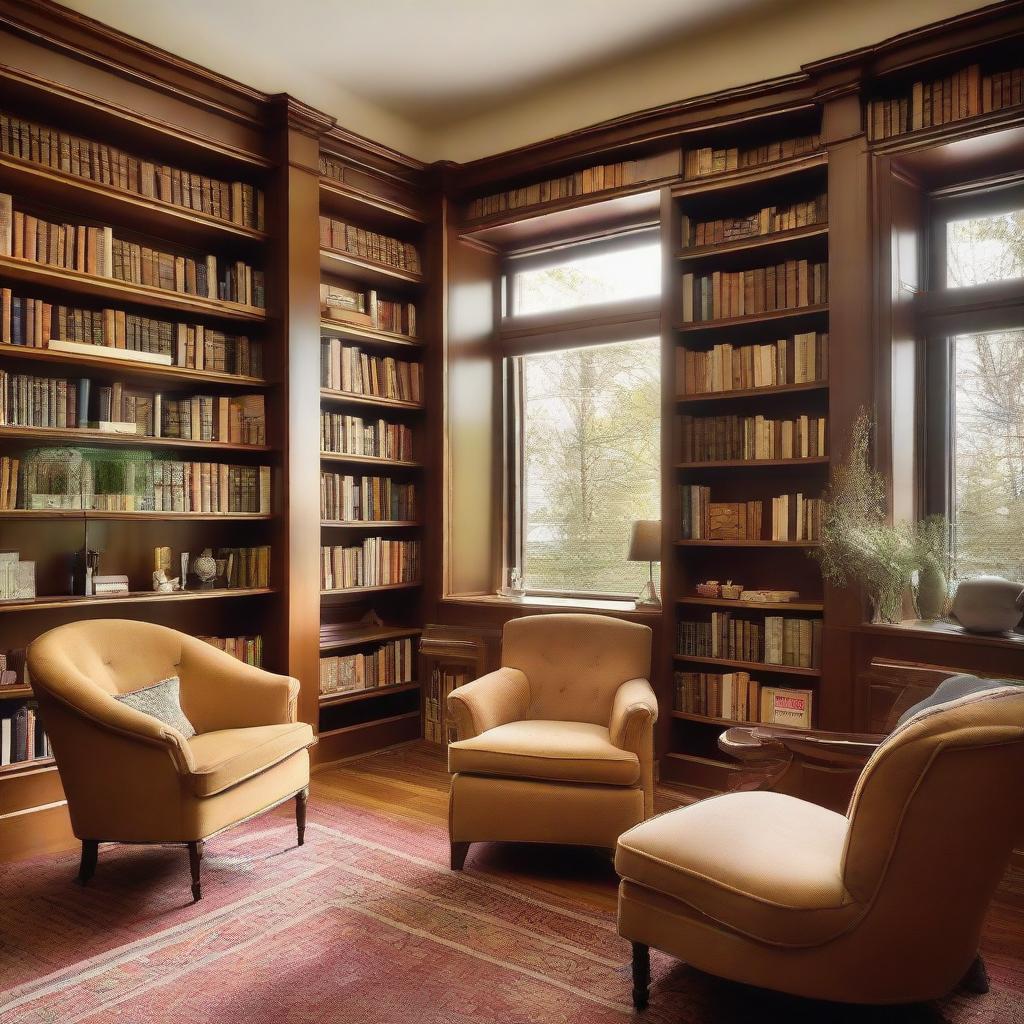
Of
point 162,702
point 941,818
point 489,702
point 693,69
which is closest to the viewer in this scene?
point 941,818

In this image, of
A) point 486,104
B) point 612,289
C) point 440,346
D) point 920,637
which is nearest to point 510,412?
point 440,346

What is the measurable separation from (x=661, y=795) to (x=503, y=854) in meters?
0.98

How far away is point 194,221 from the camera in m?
4.12

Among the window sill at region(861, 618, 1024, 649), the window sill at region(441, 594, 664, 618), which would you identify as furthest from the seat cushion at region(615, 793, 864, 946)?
the window sill at region(441, 594, 664, 618)

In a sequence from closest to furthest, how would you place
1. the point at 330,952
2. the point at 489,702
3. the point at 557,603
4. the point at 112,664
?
1. the point at 330,952
2. the point at 112,664
3. the point at 489,702
4. the point at 557,603

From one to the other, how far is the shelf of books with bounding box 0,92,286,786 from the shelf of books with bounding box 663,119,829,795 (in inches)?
80.7

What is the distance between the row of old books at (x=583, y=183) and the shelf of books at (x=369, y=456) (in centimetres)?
43

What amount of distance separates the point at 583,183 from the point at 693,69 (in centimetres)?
76

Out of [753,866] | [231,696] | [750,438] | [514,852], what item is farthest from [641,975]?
[750,438]

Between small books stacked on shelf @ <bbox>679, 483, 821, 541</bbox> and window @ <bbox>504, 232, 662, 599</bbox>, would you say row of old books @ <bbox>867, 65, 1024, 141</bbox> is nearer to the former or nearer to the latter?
window @ <bbox>504, 232, 662, 599</bbox>

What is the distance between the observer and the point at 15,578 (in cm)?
359

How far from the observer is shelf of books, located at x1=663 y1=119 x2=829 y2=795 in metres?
4.11

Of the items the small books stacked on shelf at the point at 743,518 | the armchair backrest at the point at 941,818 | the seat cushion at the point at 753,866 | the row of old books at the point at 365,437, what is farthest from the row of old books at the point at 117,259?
the armchair backrest at the point at 941,818

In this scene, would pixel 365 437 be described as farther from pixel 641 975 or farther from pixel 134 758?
pixel 641 975
